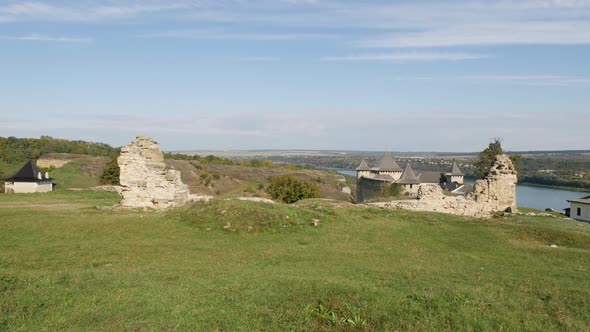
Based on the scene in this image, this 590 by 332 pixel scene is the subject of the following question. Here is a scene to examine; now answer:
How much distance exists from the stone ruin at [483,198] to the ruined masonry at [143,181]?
32.8 feet

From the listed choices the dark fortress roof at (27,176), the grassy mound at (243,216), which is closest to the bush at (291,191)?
the dark fortress roof at (27,176)

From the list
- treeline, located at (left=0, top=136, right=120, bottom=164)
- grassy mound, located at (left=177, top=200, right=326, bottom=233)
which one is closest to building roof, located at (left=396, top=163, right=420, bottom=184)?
grassy mound, located at (left=177, top=200, right=326, bottom=233)

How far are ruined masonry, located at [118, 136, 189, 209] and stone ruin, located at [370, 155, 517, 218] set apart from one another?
9.99 meters

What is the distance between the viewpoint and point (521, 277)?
348 inches

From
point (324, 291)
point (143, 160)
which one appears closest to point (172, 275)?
point (324, 291)

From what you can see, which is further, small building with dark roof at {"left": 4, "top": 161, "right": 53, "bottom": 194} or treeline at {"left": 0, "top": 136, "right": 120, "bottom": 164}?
treeline at {"left": 0, "top": 136, "right": 120, "bottom": 164}

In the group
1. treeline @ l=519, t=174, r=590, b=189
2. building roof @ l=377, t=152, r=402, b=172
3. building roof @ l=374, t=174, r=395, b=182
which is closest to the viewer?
building roof @ l=374, t=174, r=395, b=182

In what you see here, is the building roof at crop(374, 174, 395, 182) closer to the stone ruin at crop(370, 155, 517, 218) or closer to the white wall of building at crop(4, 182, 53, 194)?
the stone ruin at crop(370, 155, 517, 218)

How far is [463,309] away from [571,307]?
194cm

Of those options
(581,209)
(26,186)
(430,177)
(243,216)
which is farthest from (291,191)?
(243,216)

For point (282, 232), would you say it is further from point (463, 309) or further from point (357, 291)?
point (463, 309)

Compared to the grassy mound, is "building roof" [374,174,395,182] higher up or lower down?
lower down

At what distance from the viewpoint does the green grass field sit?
570 centimetres

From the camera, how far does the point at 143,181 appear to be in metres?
16.6
